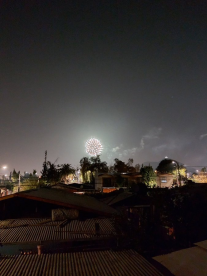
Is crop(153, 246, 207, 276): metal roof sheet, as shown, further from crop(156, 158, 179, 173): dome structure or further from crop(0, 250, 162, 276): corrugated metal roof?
crop(156, 158, 179, 173): dome structure

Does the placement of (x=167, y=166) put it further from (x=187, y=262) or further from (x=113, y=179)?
(x=187, y=262)

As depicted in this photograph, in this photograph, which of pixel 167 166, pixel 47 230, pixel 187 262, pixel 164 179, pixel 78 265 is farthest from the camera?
pixel 167 166

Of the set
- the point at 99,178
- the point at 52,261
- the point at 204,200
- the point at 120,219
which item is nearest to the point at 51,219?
the point at 120,219

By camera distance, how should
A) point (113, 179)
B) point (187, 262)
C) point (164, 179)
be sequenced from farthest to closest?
point (164, 179) → point (113, 179) → point (187, 262)

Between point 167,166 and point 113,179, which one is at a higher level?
point 167,166

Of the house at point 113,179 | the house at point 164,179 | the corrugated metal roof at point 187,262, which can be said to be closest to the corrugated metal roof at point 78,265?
the corrugated metal roof at point 187,262

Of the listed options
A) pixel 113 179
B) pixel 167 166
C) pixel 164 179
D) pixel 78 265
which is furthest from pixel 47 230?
pixel 167 166

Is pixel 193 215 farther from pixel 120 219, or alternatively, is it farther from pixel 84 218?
pixel 84 218

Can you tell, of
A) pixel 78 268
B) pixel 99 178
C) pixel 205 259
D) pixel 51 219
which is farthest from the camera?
pixel 99 178
